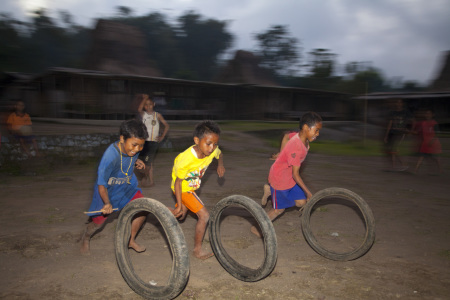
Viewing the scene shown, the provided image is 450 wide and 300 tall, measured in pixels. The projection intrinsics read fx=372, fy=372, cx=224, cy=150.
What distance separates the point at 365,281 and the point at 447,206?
3181mm

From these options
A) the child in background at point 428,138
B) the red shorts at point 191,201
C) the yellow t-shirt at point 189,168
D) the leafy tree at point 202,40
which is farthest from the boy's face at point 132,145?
the leafy tree at point 202,40

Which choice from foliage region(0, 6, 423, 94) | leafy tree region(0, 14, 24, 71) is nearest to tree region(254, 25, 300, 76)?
foliage region(0, 6, 423, 94)

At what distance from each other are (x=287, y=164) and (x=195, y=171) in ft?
3.31

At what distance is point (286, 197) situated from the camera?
3918 millimetres

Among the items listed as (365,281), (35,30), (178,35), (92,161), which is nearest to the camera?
(365,281)

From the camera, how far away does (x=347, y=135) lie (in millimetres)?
19828

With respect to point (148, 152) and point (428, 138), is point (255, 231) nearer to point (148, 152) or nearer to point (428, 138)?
point (148, 152)

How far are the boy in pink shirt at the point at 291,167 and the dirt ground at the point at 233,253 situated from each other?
1.50 feet

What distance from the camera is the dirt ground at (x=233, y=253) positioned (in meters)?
2.92

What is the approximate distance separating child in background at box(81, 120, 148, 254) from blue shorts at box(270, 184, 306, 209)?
1401mm

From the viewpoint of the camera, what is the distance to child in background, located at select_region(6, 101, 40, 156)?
8.44 meters

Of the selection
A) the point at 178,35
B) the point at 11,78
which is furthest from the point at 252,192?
the point at 178,35

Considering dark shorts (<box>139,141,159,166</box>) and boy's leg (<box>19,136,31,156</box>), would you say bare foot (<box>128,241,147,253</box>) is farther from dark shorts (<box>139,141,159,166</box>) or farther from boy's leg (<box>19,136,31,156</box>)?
boy's leg (<box>19,136,31,156</box>)

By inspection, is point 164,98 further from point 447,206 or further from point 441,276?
point 441,276
